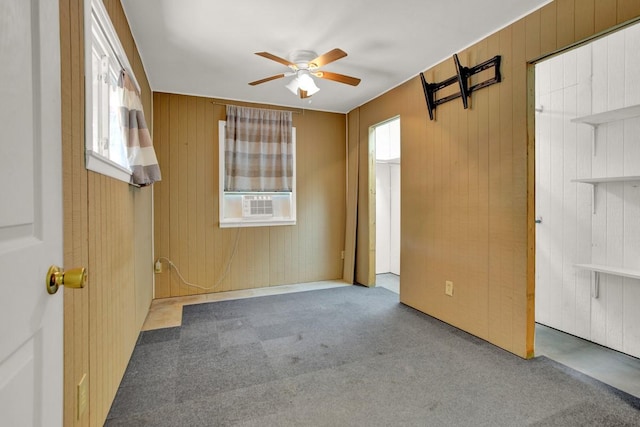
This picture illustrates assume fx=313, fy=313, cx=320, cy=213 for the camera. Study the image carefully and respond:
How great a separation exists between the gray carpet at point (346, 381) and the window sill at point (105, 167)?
1286 millimetres

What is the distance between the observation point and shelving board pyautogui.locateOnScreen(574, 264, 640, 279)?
2.12m

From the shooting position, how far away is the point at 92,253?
140 centimetres

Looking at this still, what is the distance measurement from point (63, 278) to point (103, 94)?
1638mm

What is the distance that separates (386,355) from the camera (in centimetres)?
232

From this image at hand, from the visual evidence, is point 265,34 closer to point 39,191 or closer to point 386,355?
point 39,191

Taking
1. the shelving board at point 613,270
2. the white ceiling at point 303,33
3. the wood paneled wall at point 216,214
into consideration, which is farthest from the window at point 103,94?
the shelving board at point 613,270

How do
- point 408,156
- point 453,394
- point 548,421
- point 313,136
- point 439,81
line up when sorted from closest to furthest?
point 548,421
point 453,394
point 439,81
point 408,156
point 313,136

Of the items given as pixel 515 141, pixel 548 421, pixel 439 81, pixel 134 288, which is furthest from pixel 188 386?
pixel 439 81

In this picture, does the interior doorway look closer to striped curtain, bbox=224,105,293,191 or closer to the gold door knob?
striped curtain, bbox=224,105,293,191

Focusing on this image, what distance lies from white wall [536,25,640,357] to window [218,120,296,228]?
9.31 feet

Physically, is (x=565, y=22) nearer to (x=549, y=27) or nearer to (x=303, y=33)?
(x=549, y=27)

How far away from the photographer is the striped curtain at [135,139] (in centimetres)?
204

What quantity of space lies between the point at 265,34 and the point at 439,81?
1.63 meters

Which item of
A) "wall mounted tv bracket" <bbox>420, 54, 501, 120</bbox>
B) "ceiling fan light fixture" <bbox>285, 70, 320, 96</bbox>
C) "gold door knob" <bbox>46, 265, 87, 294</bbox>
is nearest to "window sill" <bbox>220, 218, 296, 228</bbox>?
"ceiling fan light fixture" <bbox>285, 70, 320, 96</bbox>
